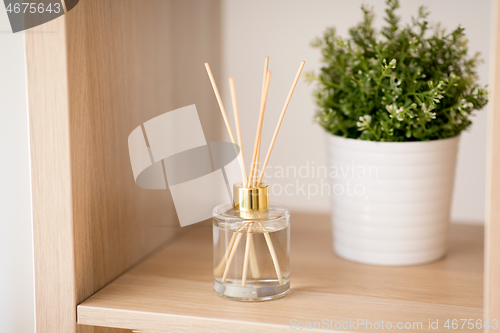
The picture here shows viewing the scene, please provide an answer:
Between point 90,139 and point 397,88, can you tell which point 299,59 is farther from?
point 90,139

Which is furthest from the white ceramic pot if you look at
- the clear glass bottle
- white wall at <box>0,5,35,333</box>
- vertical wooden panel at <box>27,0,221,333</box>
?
white wall at <box>0,5,35,333</box>

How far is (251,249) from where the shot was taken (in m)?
0.52

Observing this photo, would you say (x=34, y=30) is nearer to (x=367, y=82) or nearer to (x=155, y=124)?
(x=155, y=124)

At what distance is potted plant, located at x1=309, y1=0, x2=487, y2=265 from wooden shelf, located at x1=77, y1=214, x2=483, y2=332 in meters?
0.04

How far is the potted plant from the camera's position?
1.91 ft

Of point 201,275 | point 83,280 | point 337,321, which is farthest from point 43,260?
point 337,321

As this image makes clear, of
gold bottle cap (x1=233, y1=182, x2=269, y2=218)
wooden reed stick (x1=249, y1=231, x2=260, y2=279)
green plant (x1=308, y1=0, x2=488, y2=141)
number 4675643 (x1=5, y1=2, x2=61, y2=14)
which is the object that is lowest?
wooden reed stick (x1=249, y1=231, x2=260, y2=279)

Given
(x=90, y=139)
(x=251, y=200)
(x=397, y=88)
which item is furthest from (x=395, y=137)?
(x=90, y=139)

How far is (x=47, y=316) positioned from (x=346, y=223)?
358mm

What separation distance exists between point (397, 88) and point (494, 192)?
8.7 inches

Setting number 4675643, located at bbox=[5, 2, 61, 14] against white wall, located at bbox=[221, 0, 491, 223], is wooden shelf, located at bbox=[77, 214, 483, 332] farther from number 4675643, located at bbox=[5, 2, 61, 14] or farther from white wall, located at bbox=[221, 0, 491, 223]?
number 4675643, located at bbox=[5, 2, 61, 14]

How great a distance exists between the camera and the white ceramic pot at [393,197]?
59 centimetres

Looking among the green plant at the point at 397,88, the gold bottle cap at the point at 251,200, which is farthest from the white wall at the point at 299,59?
the gold bottle cap at the point at 251,200

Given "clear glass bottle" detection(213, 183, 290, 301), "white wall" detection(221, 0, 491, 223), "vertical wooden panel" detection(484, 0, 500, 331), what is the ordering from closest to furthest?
1. "vertical wooden panel" detection(484, 0, 500, 331)
2. "clear glass bottle" detection(213, 183, 290, 301)
3. "white wall" detection(221, 0, 491, 223)
